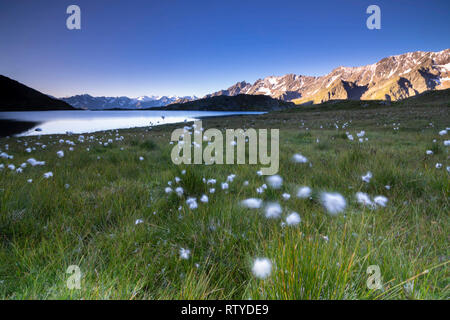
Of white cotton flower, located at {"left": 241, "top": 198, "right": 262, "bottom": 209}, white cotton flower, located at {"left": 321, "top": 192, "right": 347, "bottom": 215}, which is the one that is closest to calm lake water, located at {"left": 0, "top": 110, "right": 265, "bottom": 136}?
white cotton flower, located at {"left": 241, "top": 198, "right": 262, "bottom": 209}

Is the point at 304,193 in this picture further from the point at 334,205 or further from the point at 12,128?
the point at 12,128

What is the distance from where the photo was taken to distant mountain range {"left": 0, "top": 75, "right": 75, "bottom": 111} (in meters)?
157

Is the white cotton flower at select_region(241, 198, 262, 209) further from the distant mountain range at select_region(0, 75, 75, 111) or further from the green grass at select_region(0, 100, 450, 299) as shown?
the distant mountain range at select_region(0, 75, 75, 111)

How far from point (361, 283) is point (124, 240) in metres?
1.89

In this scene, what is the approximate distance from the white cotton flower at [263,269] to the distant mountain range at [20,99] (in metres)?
228

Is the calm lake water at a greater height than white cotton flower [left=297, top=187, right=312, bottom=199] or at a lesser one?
greater

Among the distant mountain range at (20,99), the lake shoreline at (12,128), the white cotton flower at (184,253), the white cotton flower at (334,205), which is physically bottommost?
the white cotton flower at (184,253)

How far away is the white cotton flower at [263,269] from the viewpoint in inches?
49.5

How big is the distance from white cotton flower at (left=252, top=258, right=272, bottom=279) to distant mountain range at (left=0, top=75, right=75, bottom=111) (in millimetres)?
228034

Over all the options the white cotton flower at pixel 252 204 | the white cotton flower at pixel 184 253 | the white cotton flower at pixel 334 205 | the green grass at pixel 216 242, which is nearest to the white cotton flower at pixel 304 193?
the green grass at pixel 216 242

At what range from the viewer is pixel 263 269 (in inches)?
51.6

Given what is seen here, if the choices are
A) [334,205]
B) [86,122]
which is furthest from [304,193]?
[86,122]

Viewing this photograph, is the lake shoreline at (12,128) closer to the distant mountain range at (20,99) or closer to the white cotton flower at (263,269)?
the white cotton flower at (263,269)
